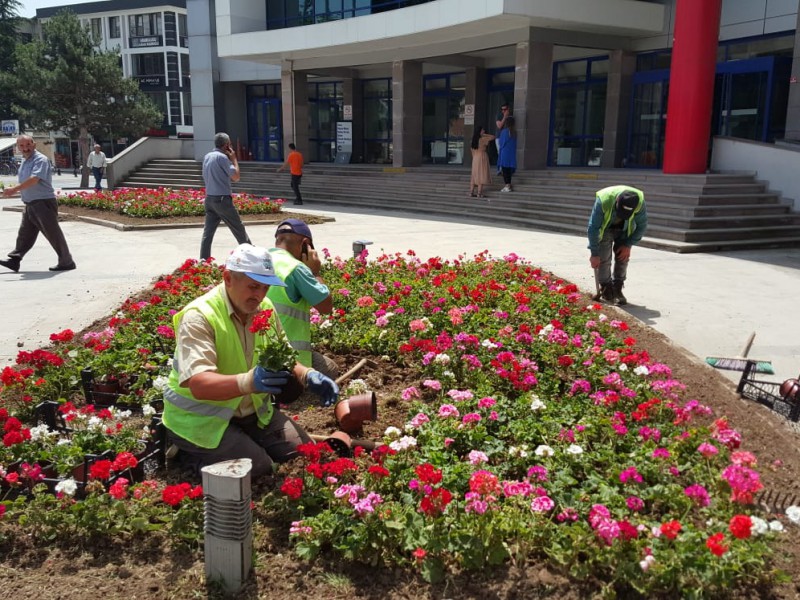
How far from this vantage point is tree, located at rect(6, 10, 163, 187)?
28.8m

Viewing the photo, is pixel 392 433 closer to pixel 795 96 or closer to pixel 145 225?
pixel 145 225

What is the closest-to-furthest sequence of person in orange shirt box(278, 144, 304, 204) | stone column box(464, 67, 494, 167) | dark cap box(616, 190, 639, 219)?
dark cap box(616, 190, 639, 219), person in orange shirt box(278, 144, 304, 204), stone column box(464, 67, 494, 167)

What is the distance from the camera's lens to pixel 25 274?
937cm

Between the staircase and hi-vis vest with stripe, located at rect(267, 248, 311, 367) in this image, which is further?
the staircase

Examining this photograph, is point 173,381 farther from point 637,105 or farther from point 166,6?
point 166,6

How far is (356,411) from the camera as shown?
4.03m

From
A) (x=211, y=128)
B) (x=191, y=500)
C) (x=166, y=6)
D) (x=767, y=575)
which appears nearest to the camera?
(x=767, y=575)

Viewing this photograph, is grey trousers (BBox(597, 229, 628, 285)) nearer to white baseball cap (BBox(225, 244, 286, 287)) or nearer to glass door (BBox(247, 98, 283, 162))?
white baseball cap (BBox(225, 244, 286, 287))

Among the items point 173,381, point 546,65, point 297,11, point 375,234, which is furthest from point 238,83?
point 173,381

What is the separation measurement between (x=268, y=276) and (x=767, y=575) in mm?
2440

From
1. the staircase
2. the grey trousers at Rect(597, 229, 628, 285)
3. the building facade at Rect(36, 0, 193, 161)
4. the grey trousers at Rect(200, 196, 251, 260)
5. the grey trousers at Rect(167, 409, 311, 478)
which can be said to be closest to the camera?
the grey trousers at Rect(167, 409, 311, 478)

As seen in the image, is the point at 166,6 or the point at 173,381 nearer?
the point at 173,381

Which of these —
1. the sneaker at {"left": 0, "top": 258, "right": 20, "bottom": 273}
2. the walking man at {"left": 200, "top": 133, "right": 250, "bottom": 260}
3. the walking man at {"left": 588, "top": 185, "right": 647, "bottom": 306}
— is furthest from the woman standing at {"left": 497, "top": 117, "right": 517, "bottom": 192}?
the sneaker at {"left": 0, "top": 258, "right": 20, "bottom": 273}

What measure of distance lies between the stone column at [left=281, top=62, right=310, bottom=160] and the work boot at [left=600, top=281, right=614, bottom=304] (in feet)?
63.2
